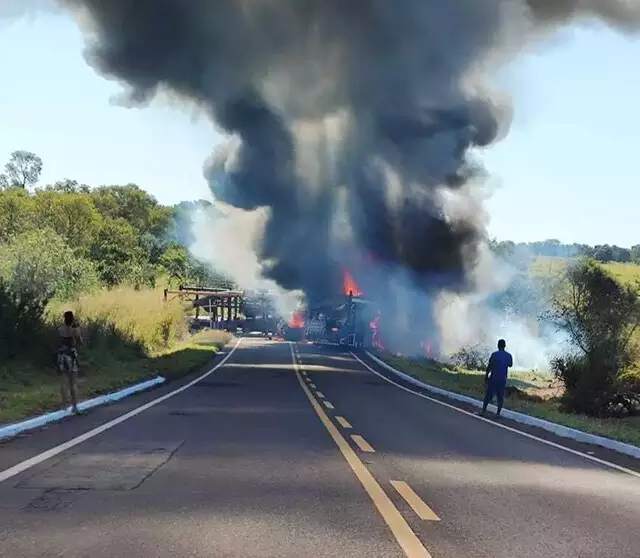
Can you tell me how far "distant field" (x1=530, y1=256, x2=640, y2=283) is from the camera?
58097 millimetres

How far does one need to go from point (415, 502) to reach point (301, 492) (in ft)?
3.37

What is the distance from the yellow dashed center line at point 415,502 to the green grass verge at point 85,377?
6.69 m

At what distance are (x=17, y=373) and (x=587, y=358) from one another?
15.0m

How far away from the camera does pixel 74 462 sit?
9102 mm

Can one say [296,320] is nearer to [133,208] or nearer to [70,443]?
[133,208]

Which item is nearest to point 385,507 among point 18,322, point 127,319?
point 18,322

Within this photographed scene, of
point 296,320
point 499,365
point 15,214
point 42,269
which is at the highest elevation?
A: point 15,214

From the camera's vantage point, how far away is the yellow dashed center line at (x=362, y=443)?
10.9 m

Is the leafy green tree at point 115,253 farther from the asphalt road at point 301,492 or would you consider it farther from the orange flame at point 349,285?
the asphalt road at point 301,492

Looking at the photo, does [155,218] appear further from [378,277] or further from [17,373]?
[17,373]

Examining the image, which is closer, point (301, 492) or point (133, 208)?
point (301, 492)

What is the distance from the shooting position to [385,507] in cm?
707

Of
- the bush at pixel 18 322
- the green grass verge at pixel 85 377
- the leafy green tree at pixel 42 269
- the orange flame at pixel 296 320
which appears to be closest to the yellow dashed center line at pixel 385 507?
the green grass verge at pixel 85 377

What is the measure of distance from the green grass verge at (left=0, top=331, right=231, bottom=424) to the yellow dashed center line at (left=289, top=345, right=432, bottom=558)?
5.22 metres
